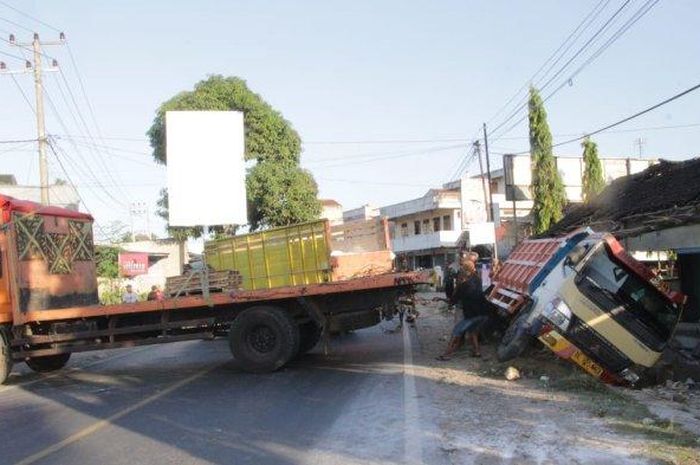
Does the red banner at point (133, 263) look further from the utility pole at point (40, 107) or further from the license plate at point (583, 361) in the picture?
the license plate at point (583, 361)

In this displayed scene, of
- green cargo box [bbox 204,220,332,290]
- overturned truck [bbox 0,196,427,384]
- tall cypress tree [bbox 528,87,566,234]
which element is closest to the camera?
overturned truck [bbox 0,196,427,384]

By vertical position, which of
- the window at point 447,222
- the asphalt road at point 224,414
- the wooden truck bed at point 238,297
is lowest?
the asphalt road at point 224,414

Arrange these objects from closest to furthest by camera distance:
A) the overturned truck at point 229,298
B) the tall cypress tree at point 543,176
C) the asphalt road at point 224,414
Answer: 1. the asphalt road at point 224,414
2. the overturned truck at point 229,298
3. the tall cypress tree at point 543,176

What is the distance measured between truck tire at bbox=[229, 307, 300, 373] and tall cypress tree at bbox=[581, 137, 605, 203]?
31.7m

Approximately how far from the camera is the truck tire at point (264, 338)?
35.3 ft

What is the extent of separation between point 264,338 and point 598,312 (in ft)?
16.5

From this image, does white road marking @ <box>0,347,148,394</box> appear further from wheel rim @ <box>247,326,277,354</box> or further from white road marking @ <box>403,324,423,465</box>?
white road marking @ <box>403,324,423,465</box>

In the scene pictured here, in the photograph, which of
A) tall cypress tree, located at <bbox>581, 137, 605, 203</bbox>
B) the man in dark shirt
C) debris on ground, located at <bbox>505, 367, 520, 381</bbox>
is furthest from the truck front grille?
tall cypress tree, located at <bbox>581, 137, 605, 203</bbox>

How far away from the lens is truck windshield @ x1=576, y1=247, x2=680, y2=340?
9156 mm

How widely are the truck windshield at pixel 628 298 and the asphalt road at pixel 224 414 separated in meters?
2.71

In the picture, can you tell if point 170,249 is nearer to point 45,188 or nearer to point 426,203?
point 45,188

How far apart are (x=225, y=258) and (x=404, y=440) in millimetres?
7376

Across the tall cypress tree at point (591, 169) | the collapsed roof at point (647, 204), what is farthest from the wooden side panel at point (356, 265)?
the tall cypress tree at point (591, 169)

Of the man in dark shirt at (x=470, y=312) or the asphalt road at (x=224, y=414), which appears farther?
the man in dark shirt at (x=470, y=312)
